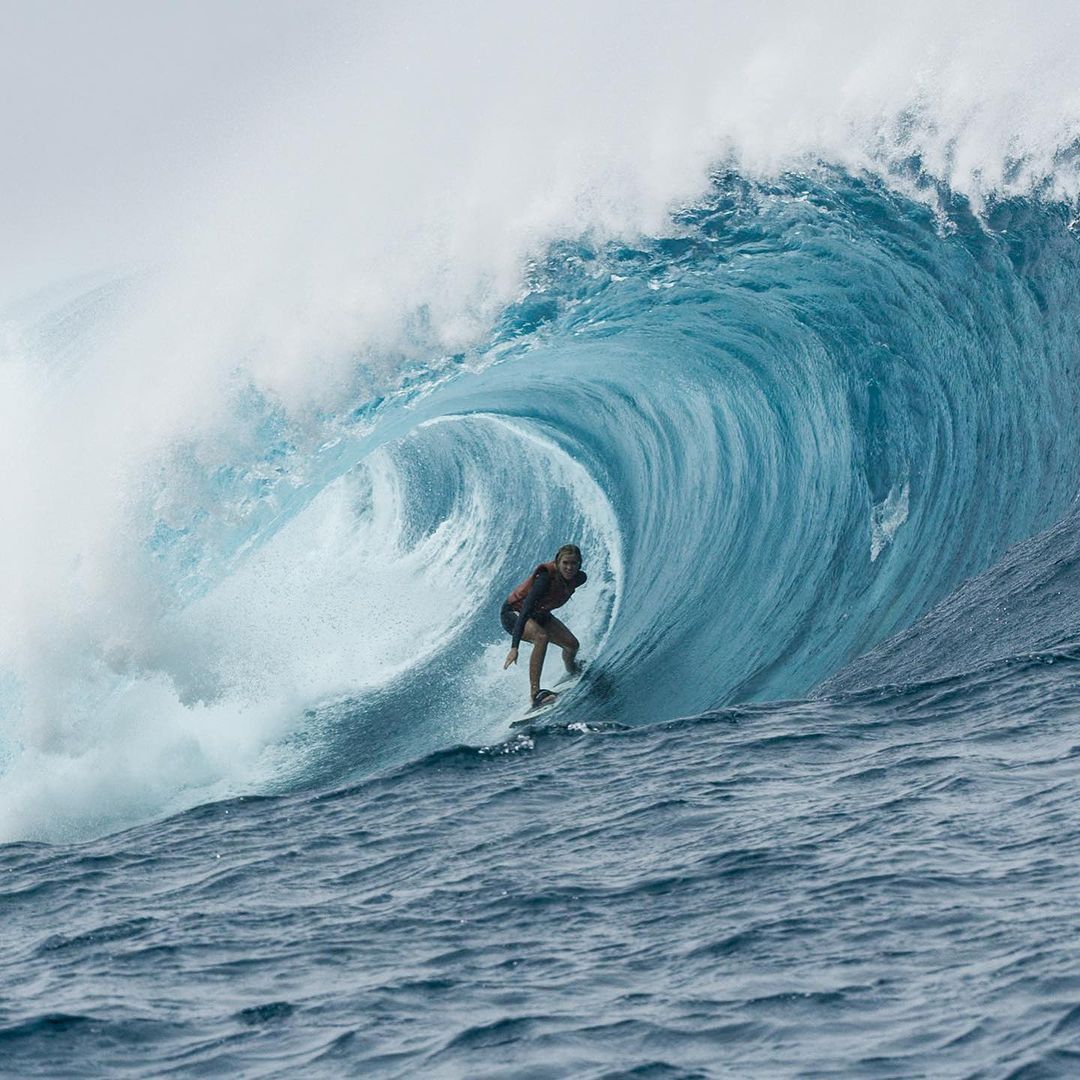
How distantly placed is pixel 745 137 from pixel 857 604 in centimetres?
433

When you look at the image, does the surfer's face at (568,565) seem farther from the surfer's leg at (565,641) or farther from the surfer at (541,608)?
the surfer's leg at (565,641)

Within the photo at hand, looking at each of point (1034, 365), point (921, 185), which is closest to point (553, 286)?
point (921, 185)

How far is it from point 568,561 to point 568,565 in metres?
0.03

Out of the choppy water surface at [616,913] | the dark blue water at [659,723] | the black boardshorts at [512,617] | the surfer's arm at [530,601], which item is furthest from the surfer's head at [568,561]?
the choppy water surface at [616,913]

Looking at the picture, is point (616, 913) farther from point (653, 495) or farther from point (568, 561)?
point (653, 495)

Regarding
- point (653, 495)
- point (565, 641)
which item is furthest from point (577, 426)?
point (565, 641)

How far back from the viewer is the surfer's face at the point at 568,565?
987cm

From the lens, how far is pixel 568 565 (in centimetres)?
988

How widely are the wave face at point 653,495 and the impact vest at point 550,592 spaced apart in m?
0.65

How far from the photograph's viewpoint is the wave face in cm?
1017

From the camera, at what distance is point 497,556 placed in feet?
44.7

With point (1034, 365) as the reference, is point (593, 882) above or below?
below

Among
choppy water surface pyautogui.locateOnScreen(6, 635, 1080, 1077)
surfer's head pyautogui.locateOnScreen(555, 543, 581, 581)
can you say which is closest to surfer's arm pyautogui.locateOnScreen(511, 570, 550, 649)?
surfer's head pyautogui.locateOnScreen(555, 543, 581, 581)

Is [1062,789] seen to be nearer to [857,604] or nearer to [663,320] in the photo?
[857,604]
